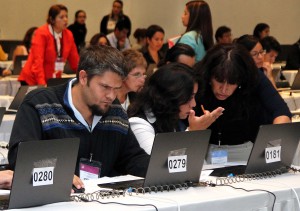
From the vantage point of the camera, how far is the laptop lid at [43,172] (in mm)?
2838

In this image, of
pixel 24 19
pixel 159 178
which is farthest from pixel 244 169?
pixel 24 19

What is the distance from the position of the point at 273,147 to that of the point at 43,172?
1.27m

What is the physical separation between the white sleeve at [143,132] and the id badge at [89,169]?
40cm

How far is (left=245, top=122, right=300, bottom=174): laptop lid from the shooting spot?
364 centimetres

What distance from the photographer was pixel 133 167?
3809 mm

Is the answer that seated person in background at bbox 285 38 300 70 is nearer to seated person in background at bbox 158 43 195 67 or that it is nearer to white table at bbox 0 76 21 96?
white table at bbox 0 76 21 96

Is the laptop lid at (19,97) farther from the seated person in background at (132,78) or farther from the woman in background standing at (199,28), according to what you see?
the seated person in background at (132,78)

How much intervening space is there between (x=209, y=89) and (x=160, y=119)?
51 centimetres

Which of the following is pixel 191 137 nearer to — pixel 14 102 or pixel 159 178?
pixel 159 178

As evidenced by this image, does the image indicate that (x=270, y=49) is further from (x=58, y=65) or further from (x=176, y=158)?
(x=176, y=158)

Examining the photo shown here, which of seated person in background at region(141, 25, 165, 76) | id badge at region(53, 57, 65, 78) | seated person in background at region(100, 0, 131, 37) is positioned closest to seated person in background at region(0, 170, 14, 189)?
id badge at region(53, 57, 65, 78)

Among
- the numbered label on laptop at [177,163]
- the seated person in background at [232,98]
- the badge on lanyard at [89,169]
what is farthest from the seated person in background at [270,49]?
the numbered label on laptop at [177,163]

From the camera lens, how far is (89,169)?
3.65m

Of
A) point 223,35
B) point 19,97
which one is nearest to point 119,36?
point 223,35
